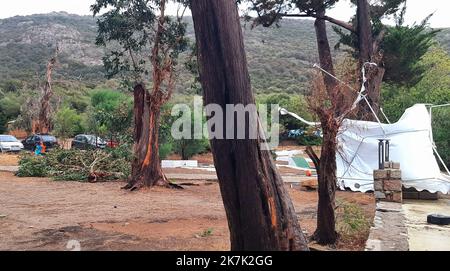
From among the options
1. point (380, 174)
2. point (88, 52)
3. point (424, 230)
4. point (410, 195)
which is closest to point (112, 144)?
point (410, 195)

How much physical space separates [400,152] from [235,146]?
8.18m

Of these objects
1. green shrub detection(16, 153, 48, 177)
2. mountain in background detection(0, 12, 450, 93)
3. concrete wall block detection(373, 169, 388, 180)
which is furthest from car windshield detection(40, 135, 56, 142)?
concrete wall block detection(373, 169, 388, 180)

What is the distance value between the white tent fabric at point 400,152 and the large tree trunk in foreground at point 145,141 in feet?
19.8

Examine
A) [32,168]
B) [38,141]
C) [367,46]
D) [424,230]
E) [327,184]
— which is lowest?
[32,168]

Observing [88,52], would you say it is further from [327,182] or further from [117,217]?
[327,182]

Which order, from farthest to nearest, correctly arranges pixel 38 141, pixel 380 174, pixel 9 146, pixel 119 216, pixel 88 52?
pixel 88 52 < pixel 9 146 < pixel 38 141 < pixel 119 216 < pixel 380 174

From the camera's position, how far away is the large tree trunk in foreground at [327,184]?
643 cm

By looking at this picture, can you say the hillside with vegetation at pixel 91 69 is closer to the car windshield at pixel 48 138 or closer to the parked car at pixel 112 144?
the car windshield at pixel 48 138

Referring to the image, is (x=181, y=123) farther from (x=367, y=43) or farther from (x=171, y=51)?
(x=367, y=43)

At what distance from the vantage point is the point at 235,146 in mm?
4129

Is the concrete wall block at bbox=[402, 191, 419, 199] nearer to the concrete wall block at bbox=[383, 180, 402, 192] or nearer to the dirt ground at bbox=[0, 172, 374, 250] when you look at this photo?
the dirt ground at bbox=[0, 172, 374, 250]

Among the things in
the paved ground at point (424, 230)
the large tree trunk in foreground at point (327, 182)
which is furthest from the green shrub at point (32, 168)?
the large tree trunk in foreground at point (327, 182)

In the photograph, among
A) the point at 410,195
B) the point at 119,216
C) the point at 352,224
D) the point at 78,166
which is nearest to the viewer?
the point at 352,224

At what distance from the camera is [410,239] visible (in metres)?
5.76
